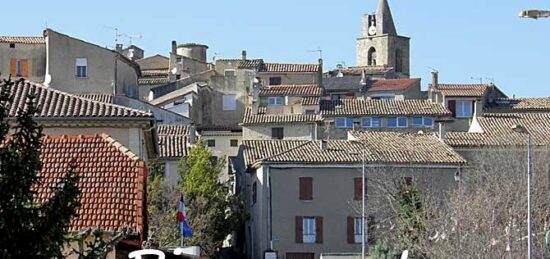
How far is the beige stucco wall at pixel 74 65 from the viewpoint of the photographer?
268 feet

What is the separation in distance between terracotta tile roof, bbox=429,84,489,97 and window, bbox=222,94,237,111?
14302 millimetres

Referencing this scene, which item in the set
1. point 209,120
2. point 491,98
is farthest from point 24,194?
point 491,98

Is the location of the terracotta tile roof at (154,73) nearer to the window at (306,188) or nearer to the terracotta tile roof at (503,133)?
the terracotta tile roof at (503,133)

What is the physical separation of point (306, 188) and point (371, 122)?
21933 mm

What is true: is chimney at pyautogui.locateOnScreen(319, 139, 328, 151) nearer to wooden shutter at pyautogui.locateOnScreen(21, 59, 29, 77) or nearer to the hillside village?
the hillside village

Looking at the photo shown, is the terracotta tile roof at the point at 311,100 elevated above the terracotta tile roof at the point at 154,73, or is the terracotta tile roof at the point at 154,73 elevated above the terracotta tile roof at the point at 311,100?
the terracotta tile roof at the point at 154,73

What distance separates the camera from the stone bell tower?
7293 inches

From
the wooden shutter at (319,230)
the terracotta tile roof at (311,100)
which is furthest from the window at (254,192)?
the terracotta tile roof at (311,100)

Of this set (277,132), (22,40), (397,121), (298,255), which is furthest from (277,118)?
(298,255)

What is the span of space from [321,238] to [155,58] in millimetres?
→ 63782

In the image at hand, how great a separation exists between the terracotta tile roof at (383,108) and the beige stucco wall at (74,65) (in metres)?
20.6

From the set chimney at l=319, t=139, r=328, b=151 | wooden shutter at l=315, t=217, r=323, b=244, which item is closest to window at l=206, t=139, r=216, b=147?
chimney at l=319, t=139, r=328, b=151

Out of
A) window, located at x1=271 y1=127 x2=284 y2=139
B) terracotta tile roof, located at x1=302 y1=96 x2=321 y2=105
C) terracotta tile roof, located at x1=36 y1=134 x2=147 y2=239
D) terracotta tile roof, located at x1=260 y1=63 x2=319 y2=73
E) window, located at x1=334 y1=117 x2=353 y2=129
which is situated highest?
terracotta tile roof, located at x1=260 y1=63 x2=319 y2=73

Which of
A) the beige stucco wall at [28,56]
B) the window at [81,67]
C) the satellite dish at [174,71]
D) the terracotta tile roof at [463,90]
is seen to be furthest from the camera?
the satellite dish at [174,71]
